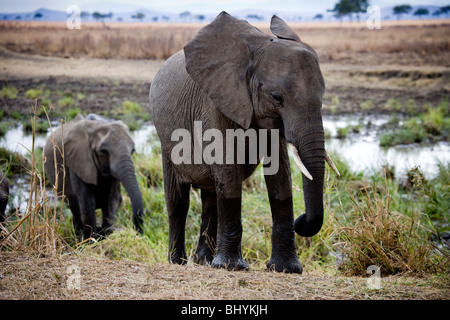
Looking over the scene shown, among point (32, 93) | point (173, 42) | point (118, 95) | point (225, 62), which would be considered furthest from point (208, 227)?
point (173, 42)

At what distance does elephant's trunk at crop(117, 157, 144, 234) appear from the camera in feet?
25.8

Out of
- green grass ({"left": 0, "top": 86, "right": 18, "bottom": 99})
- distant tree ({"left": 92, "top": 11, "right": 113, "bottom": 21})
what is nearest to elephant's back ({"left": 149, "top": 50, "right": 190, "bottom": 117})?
Result: green grass ({"left": 0, "top": 86, "right": 18, "bottom": 99})

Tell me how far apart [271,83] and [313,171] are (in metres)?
0.70

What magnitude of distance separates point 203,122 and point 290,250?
1254 mm

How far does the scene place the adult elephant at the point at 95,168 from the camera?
326 inches

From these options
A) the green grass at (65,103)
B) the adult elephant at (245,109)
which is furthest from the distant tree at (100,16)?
the adult elephant at (245,109)

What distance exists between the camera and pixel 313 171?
4219mm

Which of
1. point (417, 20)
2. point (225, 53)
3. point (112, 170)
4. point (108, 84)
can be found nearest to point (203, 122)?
point (225, 53)

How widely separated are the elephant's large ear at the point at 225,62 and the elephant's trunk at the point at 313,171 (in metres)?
0.52

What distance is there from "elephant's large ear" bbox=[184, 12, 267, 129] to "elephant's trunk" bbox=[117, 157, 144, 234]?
3384 millimetres

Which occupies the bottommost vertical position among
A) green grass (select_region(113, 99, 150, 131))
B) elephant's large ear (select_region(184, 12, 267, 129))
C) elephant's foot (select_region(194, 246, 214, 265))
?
elephant's foot (select_region(194, 246, 214, 265))

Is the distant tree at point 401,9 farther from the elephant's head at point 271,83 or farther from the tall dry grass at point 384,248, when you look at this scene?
the elephant's head at point 271,83

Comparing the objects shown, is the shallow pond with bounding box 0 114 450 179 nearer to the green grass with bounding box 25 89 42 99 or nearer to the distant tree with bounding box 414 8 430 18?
the green grass with bounding box 25 89 42 99

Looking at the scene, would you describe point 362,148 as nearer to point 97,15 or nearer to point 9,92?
point 9,92
